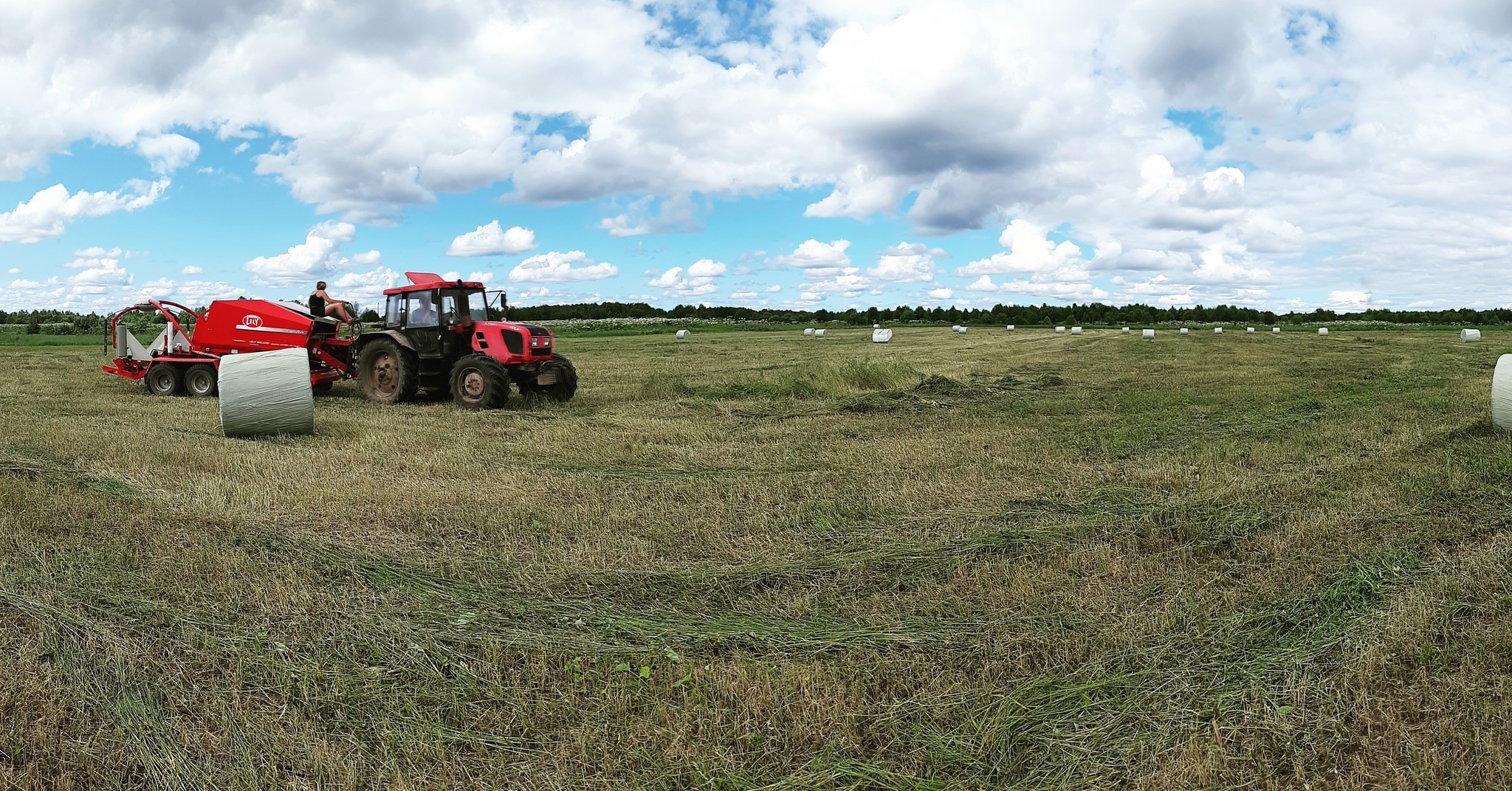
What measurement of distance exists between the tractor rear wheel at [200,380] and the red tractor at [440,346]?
128 inches

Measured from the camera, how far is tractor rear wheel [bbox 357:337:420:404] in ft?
50.3

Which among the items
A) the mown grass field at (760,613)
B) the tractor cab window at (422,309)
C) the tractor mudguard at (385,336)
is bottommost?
the mown grass field at (760,613)

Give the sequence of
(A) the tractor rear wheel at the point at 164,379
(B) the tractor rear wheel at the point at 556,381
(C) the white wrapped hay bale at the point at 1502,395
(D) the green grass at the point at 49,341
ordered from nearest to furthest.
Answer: (C) the white wrapped hay bale at the point at 1502,395 < (B) the tractor rear wheel at the point at 556,381 < (A) the tractor rear wheel at the point at 164,379 < (D) the green grass at the point at 49,341

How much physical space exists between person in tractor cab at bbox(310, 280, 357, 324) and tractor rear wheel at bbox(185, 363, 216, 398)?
2074 millimetres

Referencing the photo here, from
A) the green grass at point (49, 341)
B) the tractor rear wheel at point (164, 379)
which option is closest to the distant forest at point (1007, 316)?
the green grass at point (49, 341)

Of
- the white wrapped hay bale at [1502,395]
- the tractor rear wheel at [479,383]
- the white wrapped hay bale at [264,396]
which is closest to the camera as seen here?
the white wrapped hay bale at [1502,395]

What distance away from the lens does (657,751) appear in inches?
142

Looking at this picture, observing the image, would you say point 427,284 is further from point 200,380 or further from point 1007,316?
point 1007,316

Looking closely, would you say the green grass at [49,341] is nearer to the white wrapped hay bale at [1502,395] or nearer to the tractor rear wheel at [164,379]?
the tractor rear wheel at [164,379]

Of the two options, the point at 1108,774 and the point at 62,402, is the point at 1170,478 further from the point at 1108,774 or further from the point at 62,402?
the point at 62,402

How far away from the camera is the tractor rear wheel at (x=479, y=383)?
1451 centimetres

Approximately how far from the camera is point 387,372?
621 inches

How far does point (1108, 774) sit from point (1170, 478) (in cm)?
538

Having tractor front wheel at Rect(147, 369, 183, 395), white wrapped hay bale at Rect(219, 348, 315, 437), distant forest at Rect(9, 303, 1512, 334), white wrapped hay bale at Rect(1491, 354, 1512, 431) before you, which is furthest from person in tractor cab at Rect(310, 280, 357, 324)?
distant forest at Rect(9, 303, 1512, 334)
